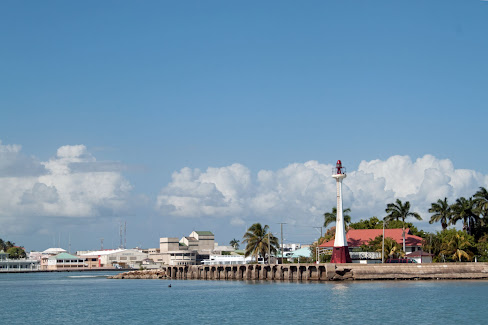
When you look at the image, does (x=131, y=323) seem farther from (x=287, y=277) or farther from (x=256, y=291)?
(x=287, y=277)

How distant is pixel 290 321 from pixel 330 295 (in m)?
20.5

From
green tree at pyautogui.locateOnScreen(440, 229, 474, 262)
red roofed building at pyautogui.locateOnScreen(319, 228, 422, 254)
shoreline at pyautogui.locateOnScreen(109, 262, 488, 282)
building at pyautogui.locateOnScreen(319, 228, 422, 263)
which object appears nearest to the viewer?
shoreline at pyautogui.locateOnScreen(109, 262, 488, 282)

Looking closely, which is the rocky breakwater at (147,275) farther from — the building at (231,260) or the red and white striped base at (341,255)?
the red and white striped base at (341,255)

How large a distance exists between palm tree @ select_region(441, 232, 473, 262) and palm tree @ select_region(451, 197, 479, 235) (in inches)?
439

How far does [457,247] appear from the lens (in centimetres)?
10356

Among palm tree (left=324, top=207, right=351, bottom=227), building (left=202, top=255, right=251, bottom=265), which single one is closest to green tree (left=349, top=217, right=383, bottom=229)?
palm tree (left=324, top=207, right=351, bottom=227)

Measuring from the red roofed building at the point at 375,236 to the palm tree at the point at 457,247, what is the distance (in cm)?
713

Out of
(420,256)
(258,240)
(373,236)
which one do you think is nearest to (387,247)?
(420,256)

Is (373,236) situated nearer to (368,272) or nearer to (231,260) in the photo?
→ (368,272)

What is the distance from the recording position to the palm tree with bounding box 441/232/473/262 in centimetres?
10294

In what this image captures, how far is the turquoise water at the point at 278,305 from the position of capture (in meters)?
57.5

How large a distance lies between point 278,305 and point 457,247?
4732cm

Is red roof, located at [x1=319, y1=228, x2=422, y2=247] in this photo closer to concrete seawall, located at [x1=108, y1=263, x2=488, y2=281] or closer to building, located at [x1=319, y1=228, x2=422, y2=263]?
building, located at [x1=319, y1=228, x2=422, y2=263]

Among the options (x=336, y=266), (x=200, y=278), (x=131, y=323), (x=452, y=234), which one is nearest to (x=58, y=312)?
(x=131, y=323)
